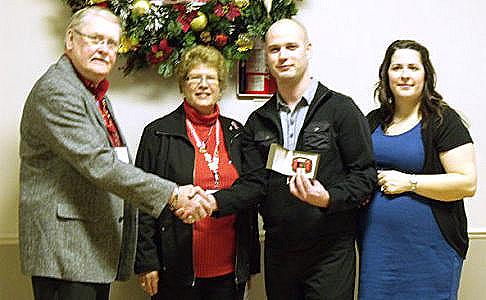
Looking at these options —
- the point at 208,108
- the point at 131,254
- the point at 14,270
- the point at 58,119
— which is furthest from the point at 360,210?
the point at 14,270

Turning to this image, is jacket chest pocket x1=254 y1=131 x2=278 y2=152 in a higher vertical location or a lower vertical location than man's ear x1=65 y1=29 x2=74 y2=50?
lower

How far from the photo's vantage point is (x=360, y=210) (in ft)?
7.75

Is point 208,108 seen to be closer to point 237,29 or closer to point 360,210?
point 237,29

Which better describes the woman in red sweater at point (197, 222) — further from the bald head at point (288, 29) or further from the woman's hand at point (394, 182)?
the woman's hand at point (394, 182)

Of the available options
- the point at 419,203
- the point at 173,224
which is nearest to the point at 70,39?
the point at 173,224

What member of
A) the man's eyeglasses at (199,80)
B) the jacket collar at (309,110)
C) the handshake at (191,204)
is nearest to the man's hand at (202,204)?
the handshake at (191,204)

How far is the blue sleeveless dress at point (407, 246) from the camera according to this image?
7.39ft

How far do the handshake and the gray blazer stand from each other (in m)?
0.16

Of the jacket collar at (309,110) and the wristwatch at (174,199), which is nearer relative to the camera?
the wristwatch at (174,199)

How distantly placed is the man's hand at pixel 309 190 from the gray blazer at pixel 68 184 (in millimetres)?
498

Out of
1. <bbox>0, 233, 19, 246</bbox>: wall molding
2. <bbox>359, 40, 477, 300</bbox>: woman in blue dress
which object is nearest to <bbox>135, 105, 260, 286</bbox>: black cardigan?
<bbox>359, 40, 477, 300</bbox>: woman in blue dress

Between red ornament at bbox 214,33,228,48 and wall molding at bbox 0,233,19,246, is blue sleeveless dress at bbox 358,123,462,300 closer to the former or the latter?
red ornament at bbox 214,33,228,48

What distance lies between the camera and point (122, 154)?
2090mm

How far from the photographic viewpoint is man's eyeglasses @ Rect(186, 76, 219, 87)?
7.91ft
